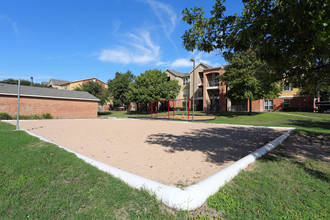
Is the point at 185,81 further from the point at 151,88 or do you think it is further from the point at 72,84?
the point at 72,84

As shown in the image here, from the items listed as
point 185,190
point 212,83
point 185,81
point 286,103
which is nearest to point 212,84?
point 212,83

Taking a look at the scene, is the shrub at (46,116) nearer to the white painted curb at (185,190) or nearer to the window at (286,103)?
the white painted curb at (185,190)

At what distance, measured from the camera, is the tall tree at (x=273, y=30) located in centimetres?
291

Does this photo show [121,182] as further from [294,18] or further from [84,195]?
[294,18]

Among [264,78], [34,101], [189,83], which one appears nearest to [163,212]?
[264,78]

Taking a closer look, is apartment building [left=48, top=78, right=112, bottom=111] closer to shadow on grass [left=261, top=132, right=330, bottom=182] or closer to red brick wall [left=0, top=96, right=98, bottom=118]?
red brick wall [left=0, top=96, right=98, bottom=118]

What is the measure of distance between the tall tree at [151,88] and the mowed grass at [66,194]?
25834 mm

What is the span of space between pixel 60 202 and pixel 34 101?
82.3 feet

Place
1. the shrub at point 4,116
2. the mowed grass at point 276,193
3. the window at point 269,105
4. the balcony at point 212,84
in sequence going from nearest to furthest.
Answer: the mowed grass at point 276,193, the shrub at point 4,116, the window at point 269,105, the balcony at point 212,84

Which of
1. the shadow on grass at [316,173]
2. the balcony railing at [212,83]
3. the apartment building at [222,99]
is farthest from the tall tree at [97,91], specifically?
the shadow on grass at [316,173]

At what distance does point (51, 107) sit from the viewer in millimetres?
23141

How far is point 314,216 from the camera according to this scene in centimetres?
221

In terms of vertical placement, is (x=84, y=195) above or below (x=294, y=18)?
below

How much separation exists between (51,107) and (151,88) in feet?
51.7
